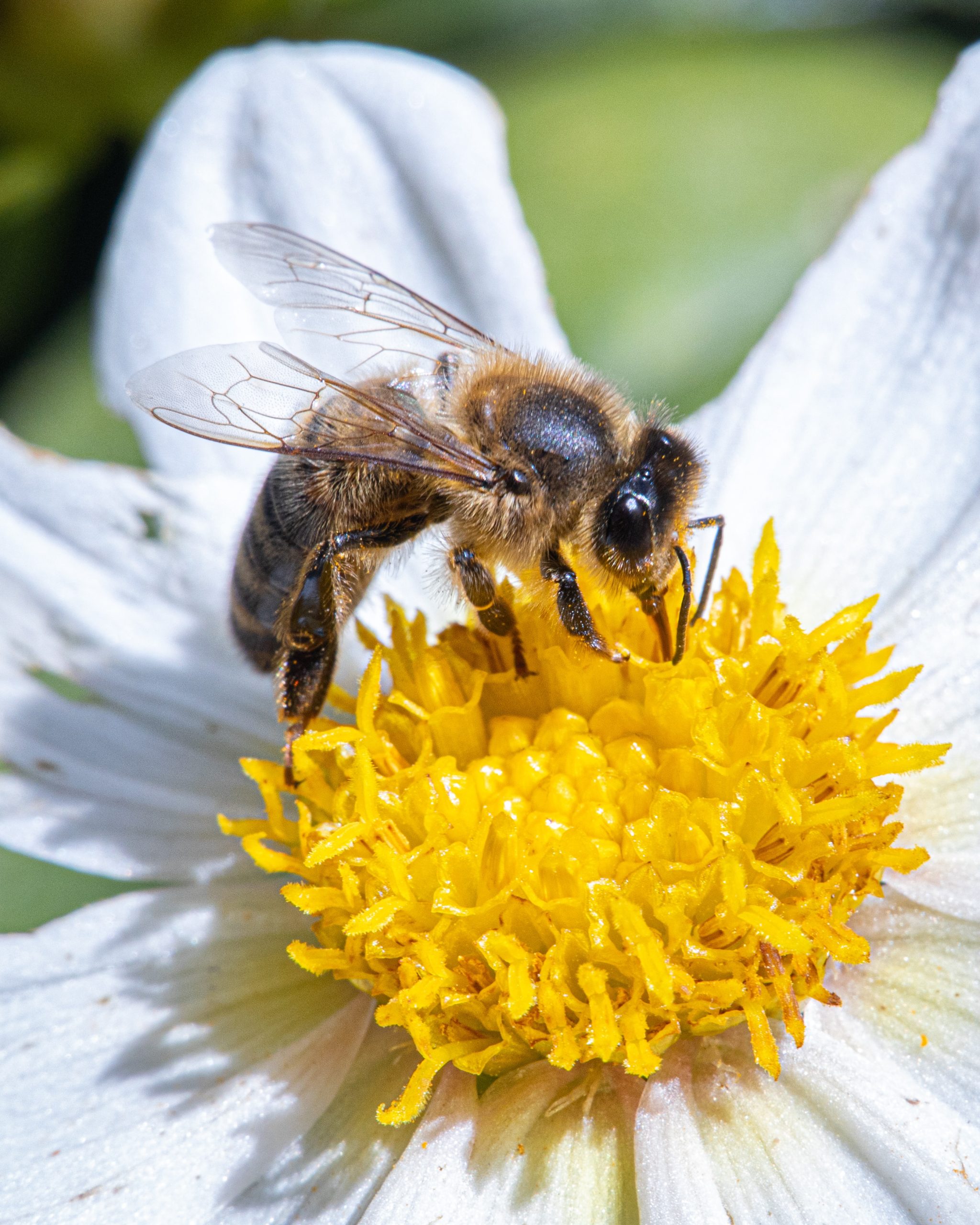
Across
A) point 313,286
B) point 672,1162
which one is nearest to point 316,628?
point 313,286

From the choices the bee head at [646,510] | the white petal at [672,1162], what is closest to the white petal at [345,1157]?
the white petal at [672,1162]

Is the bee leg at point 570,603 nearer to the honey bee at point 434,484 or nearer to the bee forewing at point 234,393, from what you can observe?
the honey bee at point 434,484

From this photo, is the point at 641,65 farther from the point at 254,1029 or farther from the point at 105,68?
the point at 254,1029

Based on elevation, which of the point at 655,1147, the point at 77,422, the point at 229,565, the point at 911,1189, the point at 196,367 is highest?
the point at 196,367

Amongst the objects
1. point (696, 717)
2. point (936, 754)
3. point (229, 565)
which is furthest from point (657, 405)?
point (229, 565)

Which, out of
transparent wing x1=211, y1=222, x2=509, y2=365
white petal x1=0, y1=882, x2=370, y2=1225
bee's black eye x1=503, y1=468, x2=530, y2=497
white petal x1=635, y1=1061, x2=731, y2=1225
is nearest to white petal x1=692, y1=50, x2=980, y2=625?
transparent wing x1=211, y1=222, x2=509, y2=365

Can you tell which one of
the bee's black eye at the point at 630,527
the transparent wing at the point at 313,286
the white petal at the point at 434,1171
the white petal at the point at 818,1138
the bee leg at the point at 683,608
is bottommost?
the white petal at the point at 434,1171
